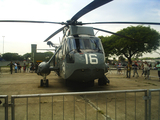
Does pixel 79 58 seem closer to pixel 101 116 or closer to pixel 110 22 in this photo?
pixel 110 22

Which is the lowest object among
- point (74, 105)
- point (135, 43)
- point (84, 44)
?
point (74, 105)

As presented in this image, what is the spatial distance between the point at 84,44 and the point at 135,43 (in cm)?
3135

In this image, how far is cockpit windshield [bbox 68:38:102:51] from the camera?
7.28m

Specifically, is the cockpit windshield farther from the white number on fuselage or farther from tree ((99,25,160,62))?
tree ((99,25,160,62))

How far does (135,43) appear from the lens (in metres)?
35.5

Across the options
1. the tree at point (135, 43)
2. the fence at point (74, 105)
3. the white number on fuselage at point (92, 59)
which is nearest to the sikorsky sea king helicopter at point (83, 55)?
the white number on fuselage at point (92, 59)

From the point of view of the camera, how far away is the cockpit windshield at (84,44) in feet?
23.9

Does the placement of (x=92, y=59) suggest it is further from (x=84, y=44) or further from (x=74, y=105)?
(x=74, y=105)

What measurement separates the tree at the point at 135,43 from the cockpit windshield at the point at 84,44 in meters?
27.6

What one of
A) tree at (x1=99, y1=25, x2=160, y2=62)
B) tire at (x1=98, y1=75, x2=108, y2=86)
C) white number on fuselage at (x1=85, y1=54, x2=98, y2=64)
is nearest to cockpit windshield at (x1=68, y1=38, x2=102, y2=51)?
white number on fuselage at (x1=85, y1=54, x2=98, y2=64)

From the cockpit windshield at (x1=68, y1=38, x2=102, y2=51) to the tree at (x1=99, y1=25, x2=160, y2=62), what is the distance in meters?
27.6

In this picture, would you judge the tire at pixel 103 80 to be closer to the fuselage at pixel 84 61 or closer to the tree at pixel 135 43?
the fuselage at pixel 84 61

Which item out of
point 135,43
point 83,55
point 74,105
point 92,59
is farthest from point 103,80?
point 135,43

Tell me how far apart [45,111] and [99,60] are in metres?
3.89
